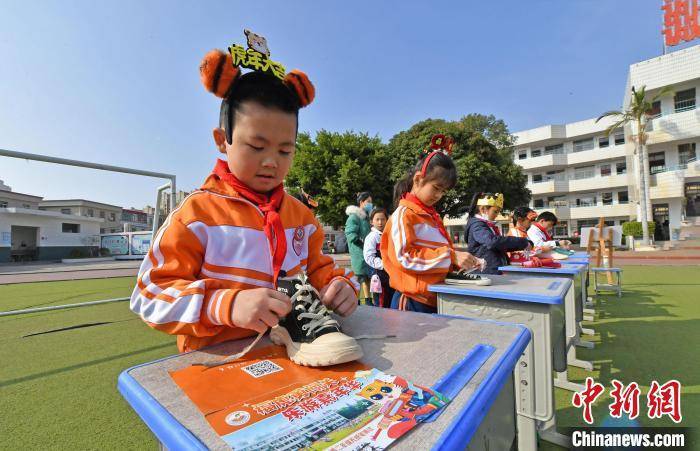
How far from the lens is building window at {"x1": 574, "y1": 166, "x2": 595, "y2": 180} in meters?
27.1

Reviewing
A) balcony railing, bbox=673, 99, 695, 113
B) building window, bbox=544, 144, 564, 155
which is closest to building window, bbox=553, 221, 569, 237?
building window, bbox=544, 144, 564, 155

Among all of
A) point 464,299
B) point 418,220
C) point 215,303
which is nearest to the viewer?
point 215,303

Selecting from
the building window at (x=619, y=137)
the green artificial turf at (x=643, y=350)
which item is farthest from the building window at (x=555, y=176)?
the green artificial turf at (x=643, y=350)

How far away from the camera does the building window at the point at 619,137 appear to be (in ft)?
82.6

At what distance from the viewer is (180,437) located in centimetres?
50

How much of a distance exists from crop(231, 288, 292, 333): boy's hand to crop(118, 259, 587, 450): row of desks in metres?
0.13

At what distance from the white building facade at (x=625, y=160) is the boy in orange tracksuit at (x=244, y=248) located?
24801 millimetres

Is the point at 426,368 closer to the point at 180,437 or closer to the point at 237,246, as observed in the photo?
the point at 180,437

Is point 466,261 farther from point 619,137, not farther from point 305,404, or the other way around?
point 619,137

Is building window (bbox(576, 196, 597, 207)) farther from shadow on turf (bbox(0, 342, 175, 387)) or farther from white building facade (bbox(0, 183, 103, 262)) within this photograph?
white building facade (bbox(0, 183, 103, 262))

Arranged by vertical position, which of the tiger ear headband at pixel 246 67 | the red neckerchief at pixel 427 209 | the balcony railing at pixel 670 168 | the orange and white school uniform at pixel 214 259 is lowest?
the orange and white school uniform at pixel 214 259

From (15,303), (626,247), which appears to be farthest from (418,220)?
(626,247)

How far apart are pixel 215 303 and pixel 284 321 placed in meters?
0.18

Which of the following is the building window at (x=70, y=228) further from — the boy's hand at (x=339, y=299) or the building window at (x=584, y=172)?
the building window at (x=584, y=172)
